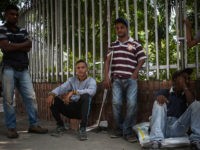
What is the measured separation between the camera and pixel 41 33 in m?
8.94

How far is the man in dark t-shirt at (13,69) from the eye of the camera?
5965mm

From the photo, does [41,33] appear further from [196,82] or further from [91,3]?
[196,82]

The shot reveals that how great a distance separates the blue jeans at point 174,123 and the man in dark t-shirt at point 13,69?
202 centimetres

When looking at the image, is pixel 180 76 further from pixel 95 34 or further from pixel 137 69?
pixel 95 34

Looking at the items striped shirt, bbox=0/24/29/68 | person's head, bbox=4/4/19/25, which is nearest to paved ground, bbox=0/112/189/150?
striped shirt, bbox=0/24/29/68

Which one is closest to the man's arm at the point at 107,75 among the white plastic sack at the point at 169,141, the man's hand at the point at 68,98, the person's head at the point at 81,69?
the person's head at the point at 81,69

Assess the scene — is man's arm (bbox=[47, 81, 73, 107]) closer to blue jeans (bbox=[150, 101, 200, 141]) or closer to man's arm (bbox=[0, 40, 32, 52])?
man's arm (bbox=[0, 40, 32, 52])

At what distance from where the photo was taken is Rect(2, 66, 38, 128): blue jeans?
5.97 m

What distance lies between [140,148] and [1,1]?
15.9 ft

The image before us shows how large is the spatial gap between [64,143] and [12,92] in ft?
4.03

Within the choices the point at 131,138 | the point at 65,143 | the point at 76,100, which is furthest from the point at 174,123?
the point at 76,100

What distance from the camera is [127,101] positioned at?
5.95 meters

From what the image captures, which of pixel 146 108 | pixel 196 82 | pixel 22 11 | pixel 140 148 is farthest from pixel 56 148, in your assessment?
pixel 22 11

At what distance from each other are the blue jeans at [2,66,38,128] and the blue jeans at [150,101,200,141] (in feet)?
6.89
